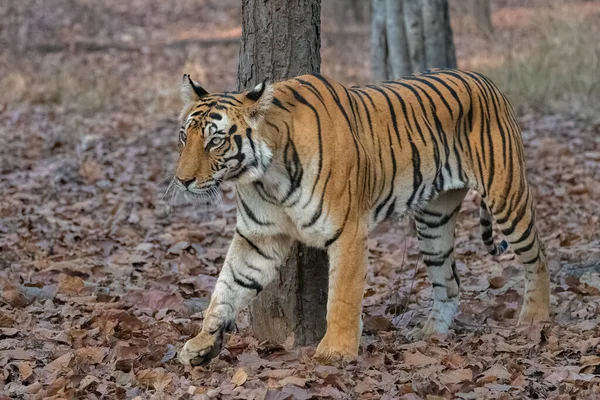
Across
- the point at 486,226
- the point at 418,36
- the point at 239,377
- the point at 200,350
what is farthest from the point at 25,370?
the point at 418,36

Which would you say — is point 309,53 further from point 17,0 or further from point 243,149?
point 17,0

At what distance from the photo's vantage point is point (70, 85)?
1388 centimetres

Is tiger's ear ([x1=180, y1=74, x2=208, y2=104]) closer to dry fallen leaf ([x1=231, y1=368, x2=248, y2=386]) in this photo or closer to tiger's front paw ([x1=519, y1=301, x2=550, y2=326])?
dry fallen leaf ([x1=231, y1=368, x2=248, y2=386])

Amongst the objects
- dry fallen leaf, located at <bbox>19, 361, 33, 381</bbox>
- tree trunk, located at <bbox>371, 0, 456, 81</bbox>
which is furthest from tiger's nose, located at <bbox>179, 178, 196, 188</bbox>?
tree trunk, located at <bbox>371, 0, 456, 81</bbox>

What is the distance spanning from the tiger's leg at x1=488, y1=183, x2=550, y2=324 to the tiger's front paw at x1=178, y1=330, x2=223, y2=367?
6.28 ft

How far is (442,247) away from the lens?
224 inches

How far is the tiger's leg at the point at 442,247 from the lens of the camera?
563cm

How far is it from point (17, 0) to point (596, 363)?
2086 cm

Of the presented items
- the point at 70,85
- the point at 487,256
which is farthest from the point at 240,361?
the point at 70,85

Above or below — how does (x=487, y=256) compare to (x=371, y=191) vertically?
below

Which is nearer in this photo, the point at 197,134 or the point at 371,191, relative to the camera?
the point at 197,134

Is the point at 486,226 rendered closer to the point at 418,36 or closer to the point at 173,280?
the point at 173,280

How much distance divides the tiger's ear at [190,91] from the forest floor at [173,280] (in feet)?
4.49

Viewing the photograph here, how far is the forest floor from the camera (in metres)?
4.34
